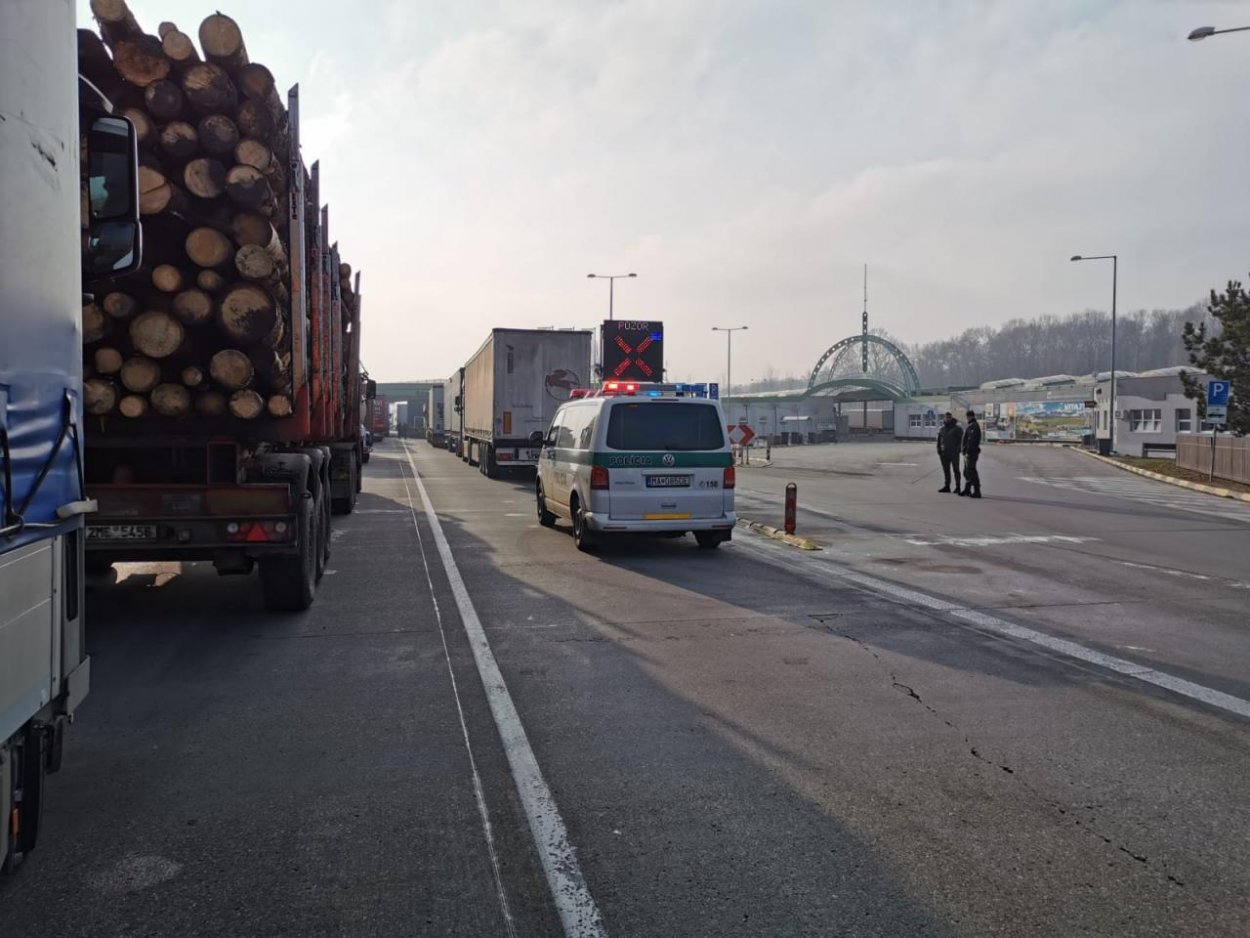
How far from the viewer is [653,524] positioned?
11.6m

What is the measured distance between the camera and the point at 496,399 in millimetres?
24672

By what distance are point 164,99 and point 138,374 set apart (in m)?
1.92

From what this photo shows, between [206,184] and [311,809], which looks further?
[206,184]

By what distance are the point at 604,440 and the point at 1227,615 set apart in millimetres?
6482

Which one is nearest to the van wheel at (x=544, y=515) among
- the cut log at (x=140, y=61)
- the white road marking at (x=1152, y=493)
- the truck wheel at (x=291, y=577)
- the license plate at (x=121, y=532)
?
the truck wheel at (x=291, y=577)

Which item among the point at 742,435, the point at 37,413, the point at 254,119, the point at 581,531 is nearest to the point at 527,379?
the point at 742,435

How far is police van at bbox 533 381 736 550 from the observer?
11539 mm

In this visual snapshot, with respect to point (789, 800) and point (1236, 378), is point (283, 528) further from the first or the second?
point (1236, 378)

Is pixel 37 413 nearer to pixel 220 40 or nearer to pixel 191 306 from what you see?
pixel 191 306

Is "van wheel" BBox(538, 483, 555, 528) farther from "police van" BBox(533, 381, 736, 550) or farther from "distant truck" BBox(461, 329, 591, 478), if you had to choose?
"distant truck" BBox(461, 329, 591, 478)

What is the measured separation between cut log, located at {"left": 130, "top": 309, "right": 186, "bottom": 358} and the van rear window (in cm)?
562

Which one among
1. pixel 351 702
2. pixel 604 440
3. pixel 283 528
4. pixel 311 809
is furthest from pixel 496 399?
pixel 311 809

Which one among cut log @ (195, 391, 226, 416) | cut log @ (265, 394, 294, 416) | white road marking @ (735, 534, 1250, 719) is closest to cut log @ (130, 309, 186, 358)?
cut log @ (195, 391, 226, 416)

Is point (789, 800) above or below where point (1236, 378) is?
below
